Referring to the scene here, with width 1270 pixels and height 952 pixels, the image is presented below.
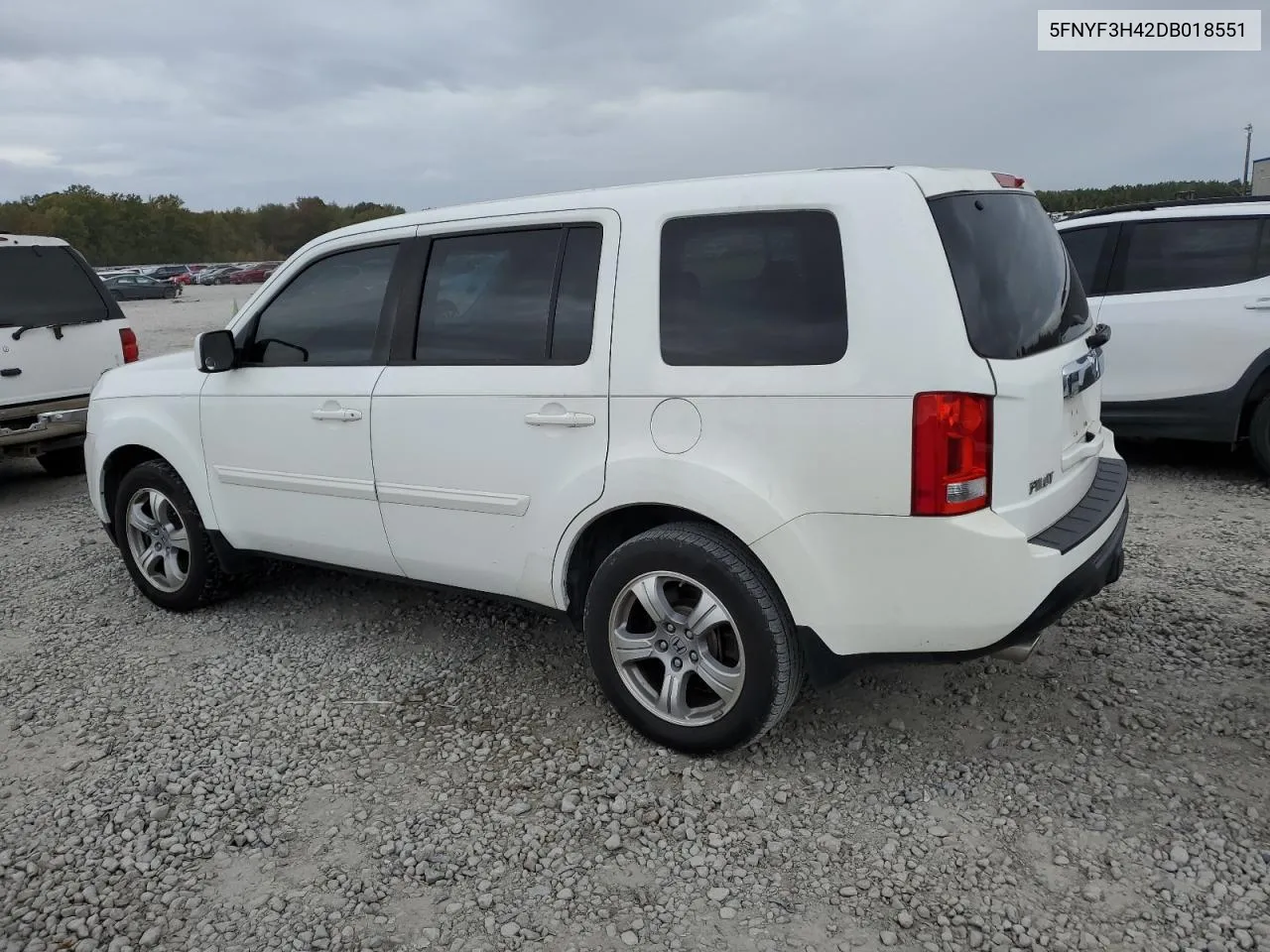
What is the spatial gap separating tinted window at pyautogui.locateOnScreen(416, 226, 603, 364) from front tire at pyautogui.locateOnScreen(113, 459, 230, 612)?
5.66 ft

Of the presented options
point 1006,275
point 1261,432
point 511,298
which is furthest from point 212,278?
point 1006,275

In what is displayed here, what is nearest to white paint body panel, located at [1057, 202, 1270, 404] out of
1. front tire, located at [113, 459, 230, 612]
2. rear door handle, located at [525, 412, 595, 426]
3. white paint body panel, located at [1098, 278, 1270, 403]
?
white paint body panel, located at [1098, 278, 1270, 403]

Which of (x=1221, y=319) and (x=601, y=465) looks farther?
(x=1221, y=319)

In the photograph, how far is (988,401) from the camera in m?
2.64

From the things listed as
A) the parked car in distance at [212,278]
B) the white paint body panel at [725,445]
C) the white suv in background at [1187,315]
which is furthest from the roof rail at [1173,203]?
the parked car in distance at [212,278]

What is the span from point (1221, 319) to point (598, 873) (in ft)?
18.0

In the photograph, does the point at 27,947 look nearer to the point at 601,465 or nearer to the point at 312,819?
the point at 312,819

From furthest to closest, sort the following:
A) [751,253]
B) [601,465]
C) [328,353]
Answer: [328,353], [601,465], [751,253]

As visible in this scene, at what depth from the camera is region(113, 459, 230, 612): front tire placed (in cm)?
462

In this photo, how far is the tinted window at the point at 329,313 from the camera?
12.8ft

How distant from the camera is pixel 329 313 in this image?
4.04m

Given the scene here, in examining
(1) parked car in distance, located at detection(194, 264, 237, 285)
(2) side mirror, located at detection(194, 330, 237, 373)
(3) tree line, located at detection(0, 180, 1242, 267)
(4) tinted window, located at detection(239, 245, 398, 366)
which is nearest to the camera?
(4) tinted window, located at detection(239, 245, 398, 366)

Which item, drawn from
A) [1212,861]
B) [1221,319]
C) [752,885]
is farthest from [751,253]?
[1221,319]

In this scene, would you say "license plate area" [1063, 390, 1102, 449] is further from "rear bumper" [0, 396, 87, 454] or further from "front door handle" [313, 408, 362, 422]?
"rear bumper" [0, 396, 87, 454]
